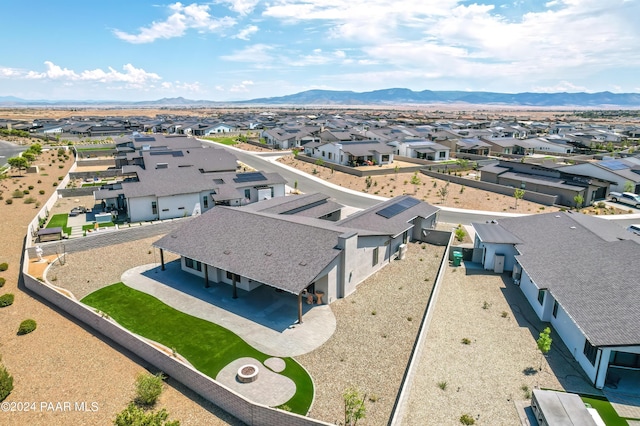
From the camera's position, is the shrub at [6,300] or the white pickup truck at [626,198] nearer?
the shrub at [6,300]


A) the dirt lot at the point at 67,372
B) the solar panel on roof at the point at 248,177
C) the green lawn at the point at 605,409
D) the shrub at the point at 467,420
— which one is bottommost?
the dirt lot at the point at 67,372

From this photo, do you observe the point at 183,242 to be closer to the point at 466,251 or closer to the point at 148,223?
the point at 148,223

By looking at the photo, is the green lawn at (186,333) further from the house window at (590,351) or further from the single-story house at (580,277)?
the single-story house at (580,277)

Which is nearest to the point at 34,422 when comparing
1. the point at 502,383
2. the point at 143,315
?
the point at 143,315

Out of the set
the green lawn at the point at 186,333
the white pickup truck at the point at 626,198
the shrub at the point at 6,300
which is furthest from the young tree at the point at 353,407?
Answer: the white pickup truck at the point at 626,198

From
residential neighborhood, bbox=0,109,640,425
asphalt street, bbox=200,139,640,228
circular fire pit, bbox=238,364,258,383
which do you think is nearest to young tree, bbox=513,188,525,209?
residential neighborhood, bbox=0,109,640,425

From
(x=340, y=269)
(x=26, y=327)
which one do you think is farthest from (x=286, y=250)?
(x=26, y=327)
